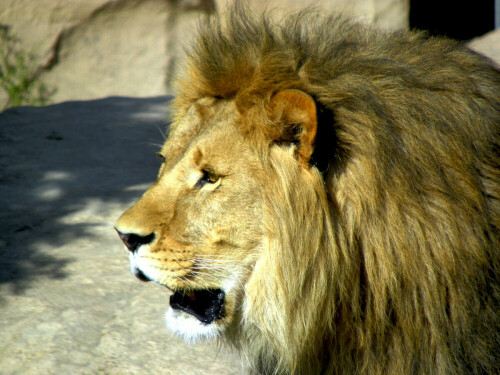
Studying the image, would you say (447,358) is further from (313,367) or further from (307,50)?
(307,50)

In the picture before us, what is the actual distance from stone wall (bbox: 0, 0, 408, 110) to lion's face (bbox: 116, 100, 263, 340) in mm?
5076

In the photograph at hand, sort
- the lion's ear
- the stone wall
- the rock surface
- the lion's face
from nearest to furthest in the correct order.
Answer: the lion's ear
the lion's face
the rock surface
the stone wall

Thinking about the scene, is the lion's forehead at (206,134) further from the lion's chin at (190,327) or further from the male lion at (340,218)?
the lion's chin at (190,327)

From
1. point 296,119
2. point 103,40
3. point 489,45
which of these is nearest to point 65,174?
point 296,119

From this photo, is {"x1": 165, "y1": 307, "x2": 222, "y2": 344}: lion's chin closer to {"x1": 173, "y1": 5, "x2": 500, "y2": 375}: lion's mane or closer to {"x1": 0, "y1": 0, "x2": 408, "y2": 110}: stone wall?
{"x1": 173, "y1": 5, "x2": 500, "y2": 375}: lion's mane

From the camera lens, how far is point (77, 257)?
10.9 ft

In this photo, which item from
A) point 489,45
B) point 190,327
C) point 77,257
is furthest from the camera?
point 489,45

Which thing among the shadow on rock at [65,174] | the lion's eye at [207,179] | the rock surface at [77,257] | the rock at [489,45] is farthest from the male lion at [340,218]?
the rock at [489,45]

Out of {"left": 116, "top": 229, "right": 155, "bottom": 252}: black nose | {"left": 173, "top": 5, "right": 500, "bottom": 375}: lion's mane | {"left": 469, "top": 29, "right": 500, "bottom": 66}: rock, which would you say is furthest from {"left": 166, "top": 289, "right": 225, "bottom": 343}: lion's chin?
{"left": 469, "top": 29, "right": 500, "bottom": 66}: rock

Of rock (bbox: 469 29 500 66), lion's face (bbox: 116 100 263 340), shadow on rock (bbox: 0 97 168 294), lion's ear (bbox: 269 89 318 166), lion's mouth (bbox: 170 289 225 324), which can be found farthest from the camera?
rock (bbox: 469 29 500 66)

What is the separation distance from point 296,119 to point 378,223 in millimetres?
431

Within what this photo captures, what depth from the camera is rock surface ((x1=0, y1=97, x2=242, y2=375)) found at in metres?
2.56

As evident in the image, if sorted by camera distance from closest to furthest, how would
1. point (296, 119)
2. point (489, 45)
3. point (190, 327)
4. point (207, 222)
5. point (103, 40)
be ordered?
point (296, 119), point (207, 222), point (190, 327), point (489, 45), point (103, 40)

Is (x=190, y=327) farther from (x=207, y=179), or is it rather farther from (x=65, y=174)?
(x=65, y=174)
